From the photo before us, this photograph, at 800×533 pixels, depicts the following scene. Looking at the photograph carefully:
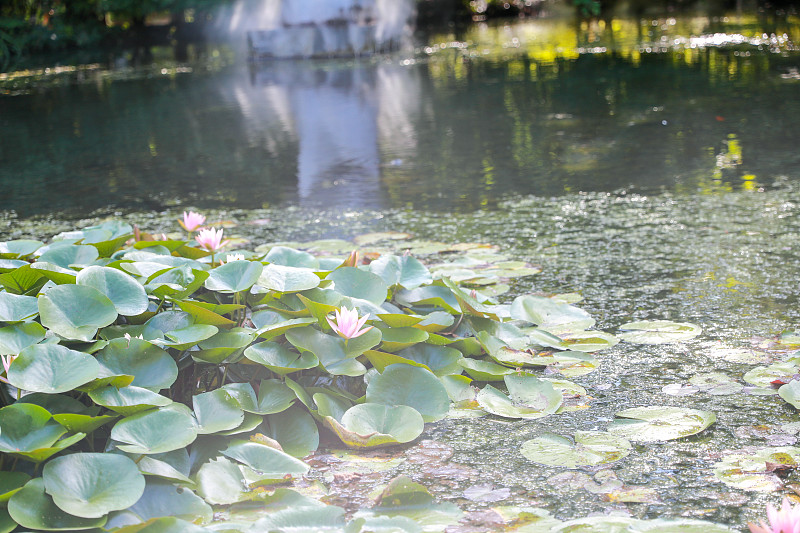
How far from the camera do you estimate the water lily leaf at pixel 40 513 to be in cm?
116

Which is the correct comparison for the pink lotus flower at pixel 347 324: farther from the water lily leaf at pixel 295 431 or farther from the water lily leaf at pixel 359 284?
the water lily leaf at pixel 359 284

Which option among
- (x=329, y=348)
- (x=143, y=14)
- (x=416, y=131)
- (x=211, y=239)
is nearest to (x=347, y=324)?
(x=329, y=348)

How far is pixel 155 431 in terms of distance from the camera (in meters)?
1.37

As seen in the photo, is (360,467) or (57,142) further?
(57,142)

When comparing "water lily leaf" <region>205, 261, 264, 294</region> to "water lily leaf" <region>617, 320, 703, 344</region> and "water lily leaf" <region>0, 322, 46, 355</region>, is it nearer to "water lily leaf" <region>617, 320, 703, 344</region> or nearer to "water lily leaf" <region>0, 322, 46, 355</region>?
"water lily leaf" <region>0, 322, 46, 355</region>

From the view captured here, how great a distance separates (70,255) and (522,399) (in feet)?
3.86

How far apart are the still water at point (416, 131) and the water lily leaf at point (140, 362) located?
6.40 feet

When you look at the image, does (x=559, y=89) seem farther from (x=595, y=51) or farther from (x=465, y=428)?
(x=465, y=428)

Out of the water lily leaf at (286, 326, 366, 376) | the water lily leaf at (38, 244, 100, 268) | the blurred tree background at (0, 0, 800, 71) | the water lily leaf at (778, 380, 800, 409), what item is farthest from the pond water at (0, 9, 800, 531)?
the blurred tree background at (0, 0, 800, 71)

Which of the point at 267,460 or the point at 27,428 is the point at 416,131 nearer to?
the point at 267,460

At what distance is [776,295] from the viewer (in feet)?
7.19

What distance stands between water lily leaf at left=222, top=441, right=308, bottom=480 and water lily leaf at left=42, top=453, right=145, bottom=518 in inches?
8.3

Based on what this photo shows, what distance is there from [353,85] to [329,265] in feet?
19.6

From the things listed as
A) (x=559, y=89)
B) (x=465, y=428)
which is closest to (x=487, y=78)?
(x=559, y=89)
